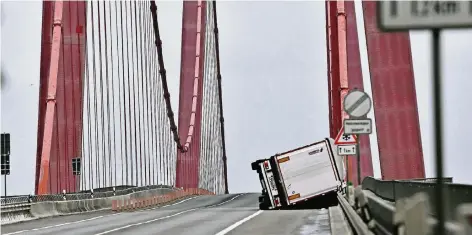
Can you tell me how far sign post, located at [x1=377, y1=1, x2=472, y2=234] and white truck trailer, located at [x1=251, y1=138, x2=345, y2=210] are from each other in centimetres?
3004

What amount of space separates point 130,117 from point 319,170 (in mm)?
16446

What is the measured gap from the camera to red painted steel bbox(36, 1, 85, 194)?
35594 mm

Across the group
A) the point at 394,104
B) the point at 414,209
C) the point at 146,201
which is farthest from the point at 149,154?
the point at 414,209

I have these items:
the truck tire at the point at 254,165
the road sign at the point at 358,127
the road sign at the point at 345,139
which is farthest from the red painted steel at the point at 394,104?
the road sign at the point at 358,127

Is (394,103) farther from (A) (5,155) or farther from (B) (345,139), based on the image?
(A) (5,155)

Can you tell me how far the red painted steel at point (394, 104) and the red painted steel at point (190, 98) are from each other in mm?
40244

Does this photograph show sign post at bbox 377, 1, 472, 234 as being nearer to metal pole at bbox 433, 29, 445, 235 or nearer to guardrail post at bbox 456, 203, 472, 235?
metal pole at bbox 433, 29, 445, 235

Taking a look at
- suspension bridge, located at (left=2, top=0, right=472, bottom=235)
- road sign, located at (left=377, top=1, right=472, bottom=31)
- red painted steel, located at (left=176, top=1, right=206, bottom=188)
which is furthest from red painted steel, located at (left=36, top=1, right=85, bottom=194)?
red painted steel, located at (left=176, top=1, right=206, bottom=188)

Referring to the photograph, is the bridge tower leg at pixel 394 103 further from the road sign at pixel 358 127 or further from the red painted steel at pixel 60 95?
the red painted steel at pixel 60 95

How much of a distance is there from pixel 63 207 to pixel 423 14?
108 ft

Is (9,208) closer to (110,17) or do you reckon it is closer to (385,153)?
(385,153)

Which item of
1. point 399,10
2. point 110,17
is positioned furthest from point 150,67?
point 399,10

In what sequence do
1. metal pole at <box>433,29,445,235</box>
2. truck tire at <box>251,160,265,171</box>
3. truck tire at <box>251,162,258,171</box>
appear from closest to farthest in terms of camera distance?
1. metal pole at <box>433,29,445,235</box>
2. truck tire at <box>251,160,265,171</box>
3. truck tire at <box>251,162,258,171</box>

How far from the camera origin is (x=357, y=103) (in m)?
20.8
